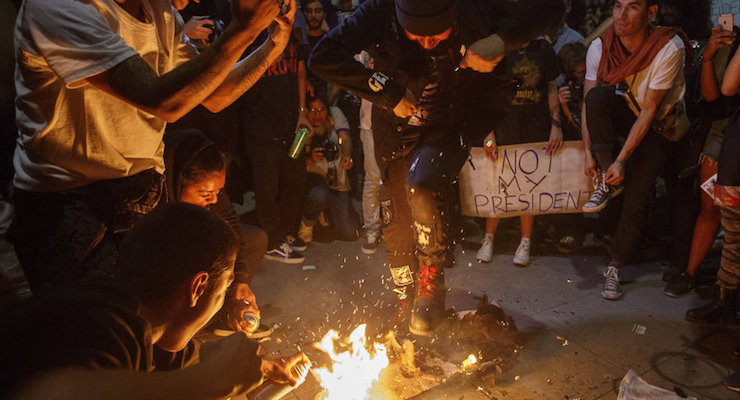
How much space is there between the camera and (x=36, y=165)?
6.91ft

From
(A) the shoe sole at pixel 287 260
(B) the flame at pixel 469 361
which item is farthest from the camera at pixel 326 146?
(B) the flame at pixel 469 361

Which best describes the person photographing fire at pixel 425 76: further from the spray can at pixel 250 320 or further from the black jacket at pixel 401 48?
the spray can at pixel 250 320

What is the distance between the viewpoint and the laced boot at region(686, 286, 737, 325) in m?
3.72

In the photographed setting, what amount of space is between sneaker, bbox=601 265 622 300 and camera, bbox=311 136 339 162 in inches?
129

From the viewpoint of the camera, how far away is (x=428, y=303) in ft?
11.6

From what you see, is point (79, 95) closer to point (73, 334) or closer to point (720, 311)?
point (73, 334)

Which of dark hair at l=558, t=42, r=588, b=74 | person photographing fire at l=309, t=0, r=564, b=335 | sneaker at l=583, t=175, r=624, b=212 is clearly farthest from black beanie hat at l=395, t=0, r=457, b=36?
dark hair at l=558, t=42, r=588, b=74

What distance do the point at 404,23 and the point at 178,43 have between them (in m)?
1.33

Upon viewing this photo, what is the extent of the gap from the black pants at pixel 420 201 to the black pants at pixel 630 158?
70.0 inches

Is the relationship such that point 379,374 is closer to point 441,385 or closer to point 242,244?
point 441,385

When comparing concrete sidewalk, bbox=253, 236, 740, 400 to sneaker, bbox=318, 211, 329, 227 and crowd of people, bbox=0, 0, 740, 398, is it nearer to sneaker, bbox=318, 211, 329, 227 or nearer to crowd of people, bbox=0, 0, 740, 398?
crowd of people, bbox=0, 0, 740, 398

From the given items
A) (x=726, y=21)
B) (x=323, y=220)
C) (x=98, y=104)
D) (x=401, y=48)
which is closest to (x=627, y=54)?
(x=726, y=21)

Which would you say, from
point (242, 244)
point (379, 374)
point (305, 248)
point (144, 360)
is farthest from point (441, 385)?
point (305, 248)

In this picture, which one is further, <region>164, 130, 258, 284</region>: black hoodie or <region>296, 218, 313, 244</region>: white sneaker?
<region>296, 218, 313, 244</region>: white sneaker
